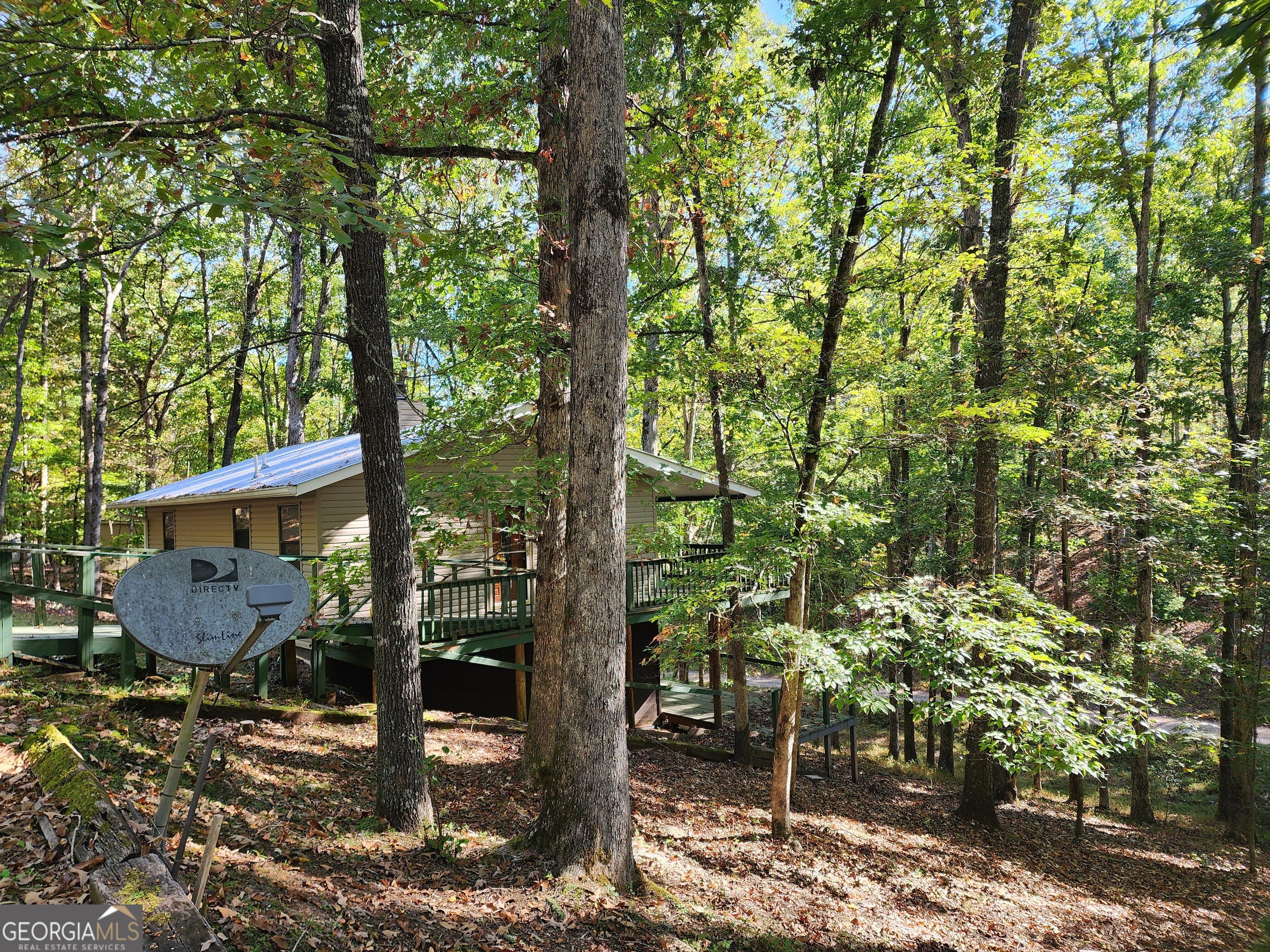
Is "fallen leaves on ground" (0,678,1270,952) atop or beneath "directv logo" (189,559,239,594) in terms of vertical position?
beneath

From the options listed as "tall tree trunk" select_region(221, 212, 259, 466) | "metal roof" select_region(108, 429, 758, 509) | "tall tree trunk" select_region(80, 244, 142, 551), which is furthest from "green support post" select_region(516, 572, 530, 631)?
"tall tree trunk" select_region(221, 212, 259, 466)

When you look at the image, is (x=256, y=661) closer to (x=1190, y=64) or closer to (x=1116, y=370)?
(x=1116, y=370)

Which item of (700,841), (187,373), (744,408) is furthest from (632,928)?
(187,373)

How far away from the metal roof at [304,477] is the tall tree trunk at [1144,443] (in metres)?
6.77

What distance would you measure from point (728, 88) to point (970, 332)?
Result: 698 cm

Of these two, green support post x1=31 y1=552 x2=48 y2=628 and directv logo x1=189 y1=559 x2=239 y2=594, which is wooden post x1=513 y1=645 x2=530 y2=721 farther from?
directv logo x1=189 y1=559 x2=239 y2=594

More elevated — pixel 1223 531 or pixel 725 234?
pixel 725 234

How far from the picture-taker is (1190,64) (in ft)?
43.0

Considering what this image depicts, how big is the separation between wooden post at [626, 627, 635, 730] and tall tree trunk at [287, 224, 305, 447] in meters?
11.9

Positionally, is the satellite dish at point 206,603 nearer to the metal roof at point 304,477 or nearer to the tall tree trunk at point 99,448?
the metal roof at point 304,477

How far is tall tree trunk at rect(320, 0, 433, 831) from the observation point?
5.65 meters

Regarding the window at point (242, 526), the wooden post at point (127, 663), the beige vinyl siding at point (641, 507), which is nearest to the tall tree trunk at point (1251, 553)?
the beige vinyl siding at point (641, 507)

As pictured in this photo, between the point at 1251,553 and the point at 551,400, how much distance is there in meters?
12.8

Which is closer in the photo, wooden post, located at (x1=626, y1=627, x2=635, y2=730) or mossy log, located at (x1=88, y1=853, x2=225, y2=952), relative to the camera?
mossy log, located at (x1=88, y1=853, x2=225, y2=952)
